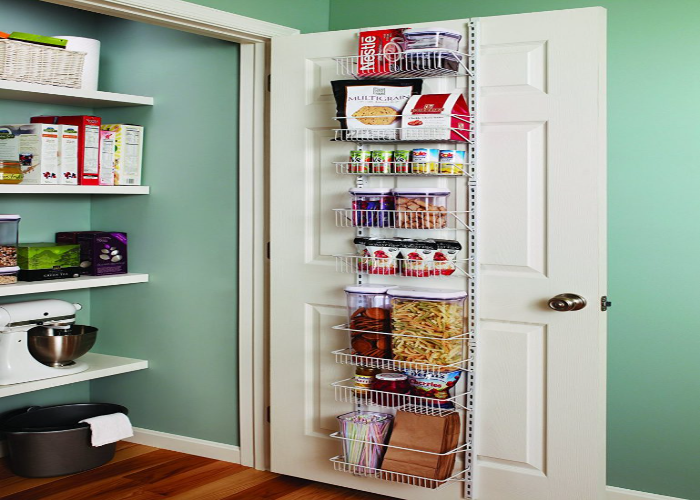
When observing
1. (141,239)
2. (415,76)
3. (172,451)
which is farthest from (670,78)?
(172,451)

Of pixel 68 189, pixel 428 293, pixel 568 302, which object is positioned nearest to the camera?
pixel 568 302

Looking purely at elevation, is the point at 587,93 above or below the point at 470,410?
above

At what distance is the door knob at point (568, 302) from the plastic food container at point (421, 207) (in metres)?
0.45

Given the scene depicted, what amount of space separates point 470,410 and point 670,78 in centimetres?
132

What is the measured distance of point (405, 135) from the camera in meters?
2.61

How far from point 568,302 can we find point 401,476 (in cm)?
84

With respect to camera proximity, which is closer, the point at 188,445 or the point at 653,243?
the point at 653,243

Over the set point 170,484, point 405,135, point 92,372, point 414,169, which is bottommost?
point 170,484

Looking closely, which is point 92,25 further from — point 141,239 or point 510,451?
point 510,451

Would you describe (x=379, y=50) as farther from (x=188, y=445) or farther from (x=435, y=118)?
(x=188, y=445)

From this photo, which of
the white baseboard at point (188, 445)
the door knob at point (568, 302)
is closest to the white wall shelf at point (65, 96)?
the white baseboard at point (188, 445)

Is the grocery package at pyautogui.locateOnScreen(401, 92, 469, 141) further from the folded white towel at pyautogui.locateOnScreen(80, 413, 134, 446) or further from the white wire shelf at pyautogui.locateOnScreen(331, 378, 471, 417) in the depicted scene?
the folded white towel at pyautogui.locateOnScreen(80, 413, 134, 446)

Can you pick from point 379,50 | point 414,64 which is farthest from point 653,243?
point 379,50

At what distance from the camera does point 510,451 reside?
2.69 metres
